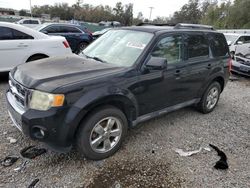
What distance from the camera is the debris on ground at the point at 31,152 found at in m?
3.17

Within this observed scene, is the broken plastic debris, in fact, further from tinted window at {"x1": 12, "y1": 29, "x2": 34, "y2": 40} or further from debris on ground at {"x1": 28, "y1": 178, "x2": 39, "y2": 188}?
tinted window at {"x1": 12, "y1": 29, "x2": 34, "y2": 40}

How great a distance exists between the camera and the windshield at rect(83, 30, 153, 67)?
137 inches

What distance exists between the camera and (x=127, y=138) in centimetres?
379

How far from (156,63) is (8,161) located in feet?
7.74

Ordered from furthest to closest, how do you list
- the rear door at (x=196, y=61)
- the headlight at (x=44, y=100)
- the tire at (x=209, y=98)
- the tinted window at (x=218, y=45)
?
1. the tire at (x=209, y=98)
2. the tinted window at (x=218, y=45)
3. the rear door at (x=196, y=61)
4. the headlight at (x=44, y=100)

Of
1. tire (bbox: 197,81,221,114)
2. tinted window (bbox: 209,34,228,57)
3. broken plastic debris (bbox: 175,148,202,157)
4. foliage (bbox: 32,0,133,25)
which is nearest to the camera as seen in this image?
broken plastic debris (bbox: 175,148,202,157)

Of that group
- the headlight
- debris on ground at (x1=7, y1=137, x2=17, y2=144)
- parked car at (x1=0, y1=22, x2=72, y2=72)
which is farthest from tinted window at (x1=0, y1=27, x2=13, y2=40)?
the headlight

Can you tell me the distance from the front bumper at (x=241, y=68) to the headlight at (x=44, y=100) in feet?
25.3

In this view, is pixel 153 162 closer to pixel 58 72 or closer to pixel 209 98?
pixel 58 72

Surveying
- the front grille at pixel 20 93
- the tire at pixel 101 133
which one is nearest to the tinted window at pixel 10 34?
the front grille at pixel 20 93

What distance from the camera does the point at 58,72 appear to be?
3.01m

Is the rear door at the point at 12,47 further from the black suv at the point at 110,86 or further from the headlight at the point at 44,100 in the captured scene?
the headlight at the point at 44,100

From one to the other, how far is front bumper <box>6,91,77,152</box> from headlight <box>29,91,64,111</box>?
0.05 meters

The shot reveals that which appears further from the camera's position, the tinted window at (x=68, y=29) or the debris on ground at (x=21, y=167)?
the tinted window at (x=68, y=29)
